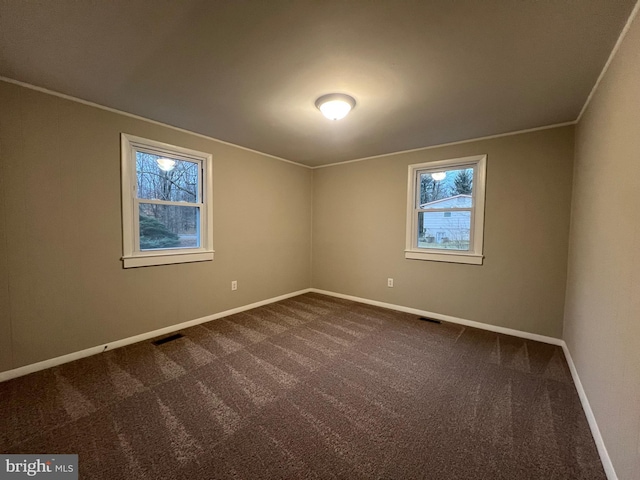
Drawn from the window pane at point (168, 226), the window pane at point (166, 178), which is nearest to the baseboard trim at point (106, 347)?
the window pane at point (168, 226)

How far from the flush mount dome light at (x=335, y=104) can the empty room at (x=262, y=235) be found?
2 cm

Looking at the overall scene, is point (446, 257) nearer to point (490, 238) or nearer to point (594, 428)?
point (490, 238)

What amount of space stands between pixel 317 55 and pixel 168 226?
2476 millimetres

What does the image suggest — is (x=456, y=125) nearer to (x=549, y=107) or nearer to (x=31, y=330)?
(x=549, y=107)

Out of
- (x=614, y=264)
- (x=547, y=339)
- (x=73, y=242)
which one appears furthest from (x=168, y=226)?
(x=547, y=339)

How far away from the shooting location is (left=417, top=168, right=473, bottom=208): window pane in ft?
10.9

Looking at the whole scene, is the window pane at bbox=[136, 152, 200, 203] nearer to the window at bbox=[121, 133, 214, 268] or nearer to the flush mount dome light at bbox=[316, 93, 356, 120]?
the window at bbox=[121, 133, 214, 268]

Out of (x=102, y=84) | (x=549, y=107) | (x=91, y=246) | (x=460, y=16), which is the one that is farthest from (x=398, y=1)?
(x=91, y=246)

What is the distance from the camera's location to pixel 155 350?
2.53 m

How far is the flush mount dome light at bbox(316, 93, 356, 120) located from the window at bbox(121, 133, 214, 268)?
1769mm

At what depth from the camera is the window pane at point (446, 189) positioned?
130 inches

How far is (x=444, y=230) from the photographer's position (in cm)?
350

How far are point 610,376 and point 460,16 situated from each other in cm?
210

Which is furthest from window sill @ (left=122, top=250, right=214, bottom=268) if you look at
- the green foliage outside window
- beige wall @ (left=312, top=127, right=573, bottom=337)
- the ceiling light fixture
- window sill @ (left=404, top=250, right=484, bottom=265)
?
window sill @ (left=404, top=250, right=484, bottom=265)
